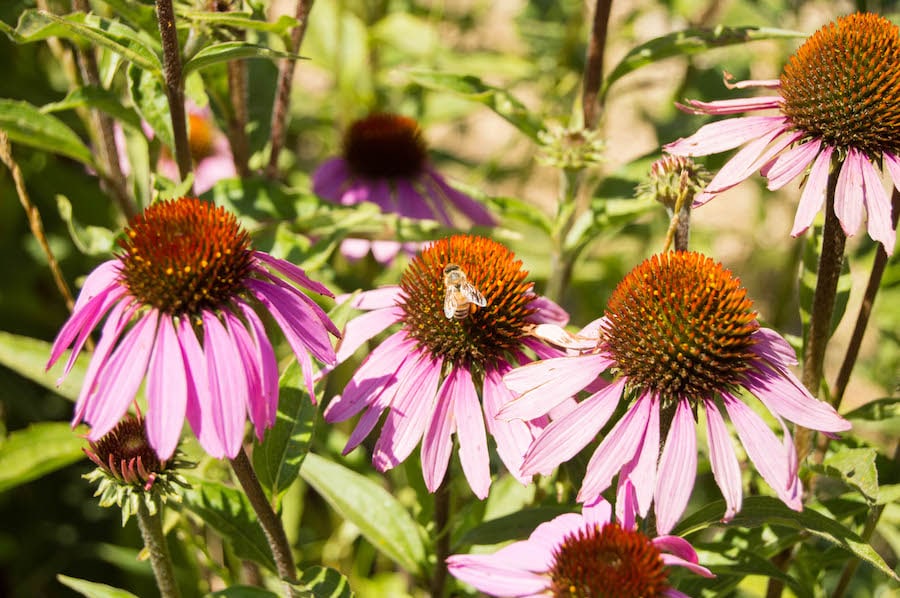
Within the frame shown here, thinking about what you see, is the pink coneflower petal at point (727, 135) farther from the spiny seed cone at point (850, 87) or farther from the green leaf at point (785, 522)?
the green leaf at point (785, 522)

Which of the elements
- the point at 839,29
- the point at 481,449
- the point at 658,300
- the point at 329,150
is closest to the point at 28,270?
the point at 329,150

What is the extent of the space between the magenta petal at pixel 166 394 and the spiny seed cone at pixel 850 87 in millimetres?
882

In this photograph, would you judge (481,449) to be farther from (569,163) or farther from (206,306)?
(569,163)

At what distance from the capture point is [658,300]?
1.14 meters

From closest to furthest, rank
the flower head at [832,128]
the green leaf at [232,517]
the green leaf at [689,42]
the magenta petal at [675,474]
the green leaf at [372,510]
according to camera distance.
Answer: the magenta petal at [675,474], the flower head at [832,128], the green leaf at [232,517], the green leaf at [372,510], the green leaf at [689,42]

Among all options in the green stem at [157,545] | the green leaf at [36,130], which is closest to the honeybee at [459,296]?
the green stem at [157,545]

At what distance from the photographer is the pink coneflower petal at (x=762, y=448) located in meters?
1.04

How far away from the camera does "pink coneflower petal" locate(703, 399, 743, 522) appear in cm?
104

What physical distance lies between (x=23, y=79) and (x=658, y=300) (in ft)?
6.59

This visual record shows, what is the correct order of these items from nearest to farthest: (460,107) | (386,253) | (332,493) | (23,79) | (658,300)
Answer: (658,300), (332,493), (386,253), (23,79), (460,107)

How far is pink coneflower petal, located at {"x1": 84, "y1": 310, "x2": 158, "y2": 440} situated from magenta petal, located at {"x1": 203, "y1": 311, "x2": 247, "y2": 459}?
0.07 meters

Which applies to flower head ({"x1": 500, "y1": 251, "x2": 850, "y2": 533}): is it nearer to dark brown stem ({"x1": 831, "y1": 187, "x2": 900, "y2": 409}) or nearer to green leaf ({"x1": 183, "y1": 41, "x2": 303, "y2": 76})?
dark brown stem ({"x1": 831, "y1": 187, "x2": 900, "y2": 409})

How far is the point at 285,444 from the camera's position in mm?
1265

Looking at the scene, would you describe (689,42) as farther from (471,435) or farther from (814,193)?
(471,435)
